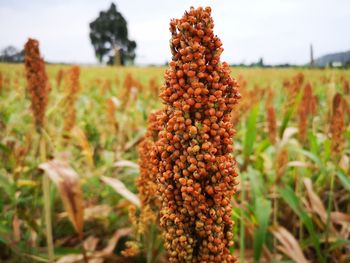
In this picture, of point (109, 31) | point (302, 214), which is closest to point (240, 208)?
point (302, 214)

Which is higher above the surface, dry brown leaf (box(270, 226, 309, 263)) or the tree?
the tree

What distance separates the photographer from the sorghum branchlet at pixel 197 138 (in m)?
0.95

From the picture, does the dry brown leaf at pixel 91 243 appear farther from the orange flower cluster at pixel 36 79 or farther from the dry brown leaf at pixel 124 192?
the orange flower cluster at pixel 36 79

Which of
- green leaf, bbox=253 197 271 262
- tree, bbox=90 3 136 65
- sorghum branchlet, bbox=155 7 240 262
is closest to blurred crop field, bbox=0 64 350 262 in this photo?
green leaf, bbox=253 197 271 262

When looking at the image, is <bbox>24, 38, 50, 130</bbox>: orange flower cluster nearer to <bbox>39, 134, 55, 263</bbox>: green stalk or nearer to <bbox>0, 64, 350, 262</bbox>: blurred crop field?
<bbox>0, 64, 350, 262</bbox>: blurred crop field

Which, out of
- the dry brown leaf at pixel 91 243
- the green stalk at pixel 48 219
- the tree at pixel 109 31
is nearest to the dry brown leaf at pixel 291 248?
the dry brown leaf at pixel 91 243

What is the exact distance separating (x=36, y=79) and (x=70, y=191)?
1095 mm

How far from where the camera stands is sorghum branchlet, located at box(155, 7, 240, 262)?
3.11 feet

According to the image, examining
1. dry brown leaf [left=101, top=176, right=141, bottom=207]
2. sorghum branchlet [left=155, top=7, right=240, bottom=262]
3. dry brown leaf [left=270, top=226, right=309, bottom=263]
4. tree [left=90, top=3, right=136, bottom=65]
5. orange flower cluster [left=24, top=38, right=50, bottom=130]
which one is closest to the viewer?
sorghum branchlet [left=155, top=7, right=240, bottom=262]

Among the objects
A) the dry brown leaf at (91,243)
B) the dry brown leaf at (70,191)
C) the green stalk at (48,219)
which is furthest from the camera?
the dry brown leaf at (91,243)

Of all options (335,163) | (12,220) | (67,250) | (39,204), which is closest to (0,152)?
(39,204)

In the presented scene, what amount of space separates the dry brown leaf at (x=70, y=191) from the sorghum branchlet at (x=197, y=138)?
0.86 metres

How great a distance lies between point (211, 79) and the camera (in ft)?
3.12

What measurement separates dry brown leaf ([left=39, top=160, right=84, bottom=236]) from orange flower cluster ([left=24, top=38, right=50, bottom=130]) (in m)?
0.70
